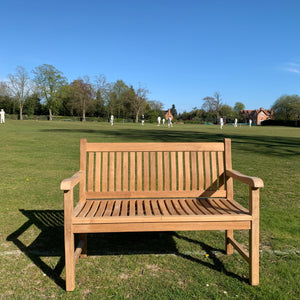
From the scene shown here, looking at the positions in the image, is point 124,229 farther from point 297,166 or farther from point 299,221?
point 297,166

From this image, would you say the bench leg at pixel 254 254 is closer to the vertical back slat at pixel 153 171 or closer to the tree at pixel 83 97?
the vertical back slat at pixel 153 171

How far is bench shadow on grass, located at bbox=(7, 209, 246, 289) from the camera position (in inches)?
116

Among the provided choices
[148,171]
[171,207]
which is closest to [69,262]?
[171,207]

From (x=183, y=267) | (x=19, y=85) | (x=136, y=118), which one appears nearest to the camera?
(x=183, y=267)

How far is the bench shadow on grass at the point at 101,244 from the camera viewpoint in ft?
9.66

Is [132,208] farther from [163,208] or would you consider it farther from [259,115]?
[259,115]

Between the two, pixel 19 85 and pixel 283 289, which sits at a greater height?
pixel 19 85

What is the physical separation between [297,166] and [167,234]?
22.3ft

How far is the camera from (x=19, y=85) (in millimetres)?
64000

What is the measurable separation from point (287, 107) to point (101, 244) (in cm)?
9381

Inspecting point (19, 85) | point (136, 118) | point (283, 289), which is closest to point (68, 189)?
point (283, 289)

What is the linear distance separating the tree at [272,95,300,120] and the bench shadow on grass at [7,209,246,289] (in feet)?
292

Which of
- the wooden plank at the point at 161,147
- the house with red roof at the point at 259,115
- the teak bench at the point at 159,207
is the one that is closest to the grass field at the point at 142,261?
the teak bench at the point at 159,207

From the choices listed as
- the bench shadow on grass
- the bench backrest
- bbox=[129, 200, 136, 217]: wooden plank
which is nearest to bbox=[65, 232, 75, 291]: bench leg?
the bench shadow on grass
